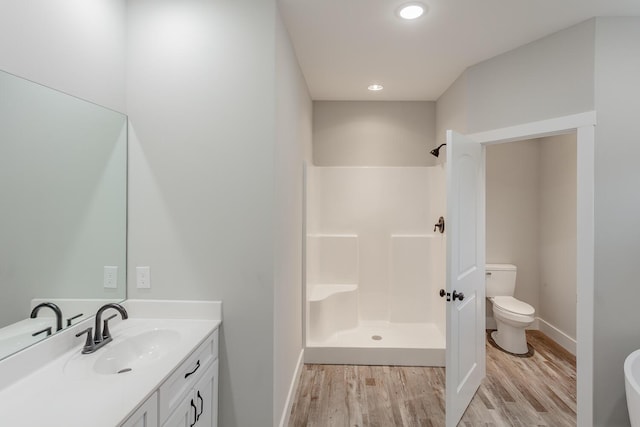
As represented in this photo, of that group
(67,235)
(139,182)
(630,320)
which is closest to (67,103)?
(139,182)

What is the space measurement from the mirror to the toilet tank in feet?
11.6

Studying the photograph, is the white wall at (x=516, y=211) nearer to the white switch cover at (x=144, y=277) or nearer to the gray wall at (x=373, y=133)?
the gray wall at (x=373, y=133)

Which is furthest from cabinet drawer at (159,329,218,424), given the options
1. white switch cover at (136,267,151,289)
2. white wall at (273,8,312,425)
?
white switch cover at (136,267,151,289)

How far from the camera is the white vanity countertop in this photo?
94cm

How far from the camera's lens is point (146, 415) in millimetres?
1073

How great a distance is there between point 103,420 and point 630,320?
270 cm

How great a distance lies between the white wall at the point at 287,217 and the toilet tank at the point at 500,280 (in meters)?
2.21

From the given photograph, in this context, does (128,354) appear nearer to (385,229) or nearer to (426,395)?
(426,395)

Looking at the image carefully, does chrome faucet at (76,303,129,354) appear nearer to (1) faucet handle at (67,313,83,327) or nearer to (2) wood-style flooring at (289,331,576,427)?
(1) faucet handle at (67,313,83,327)

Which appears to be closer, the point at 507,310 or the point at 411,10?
the point at 411,10

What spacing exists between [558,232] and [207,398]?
3.72m

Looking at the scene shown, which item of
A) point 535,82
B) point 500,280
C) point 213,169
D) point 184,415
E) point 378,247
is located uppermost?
point 535,82

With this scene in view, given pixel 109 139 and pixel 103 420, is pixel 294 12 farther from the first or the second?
pixel 103 420

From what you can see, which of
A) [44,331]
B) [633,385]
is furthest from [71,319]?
[633,385]
